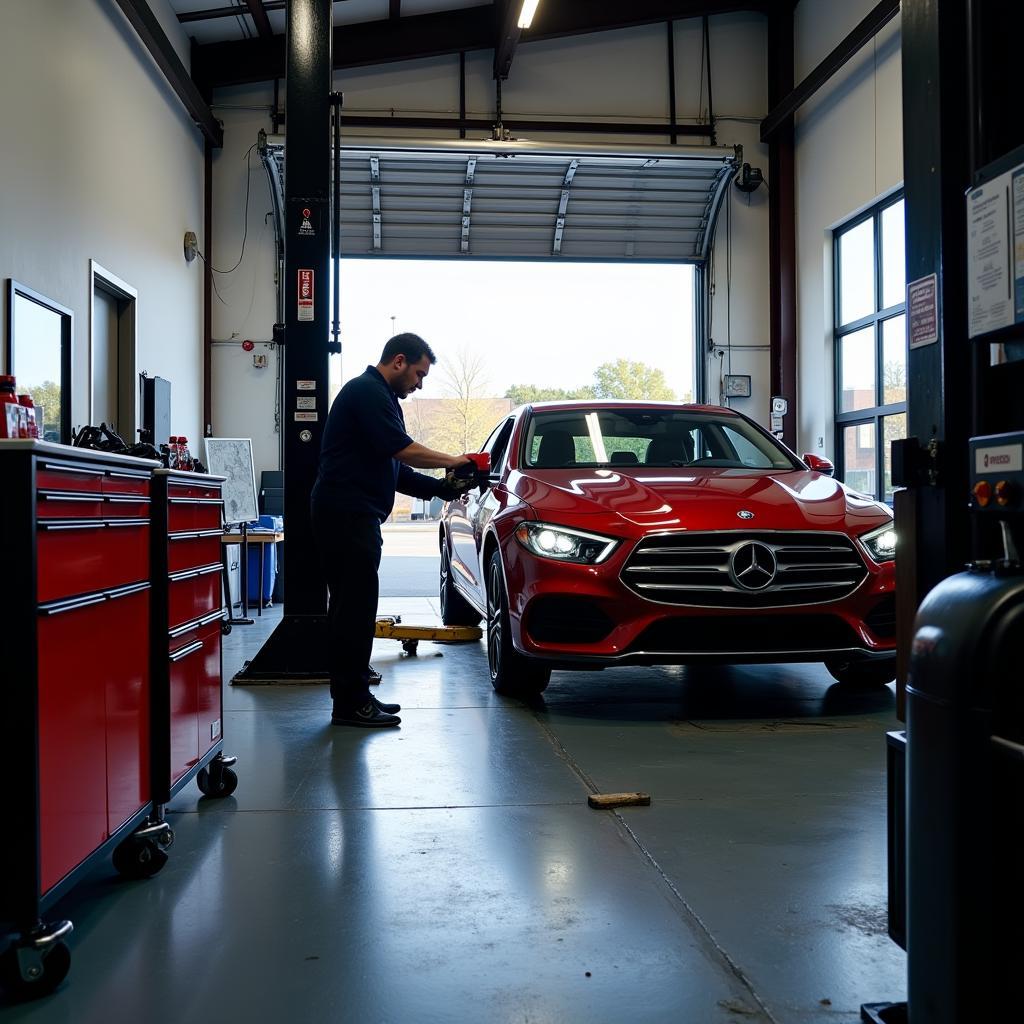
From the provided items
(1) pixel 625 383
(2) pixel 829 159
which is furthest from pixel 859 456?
(1) pixel 625 383

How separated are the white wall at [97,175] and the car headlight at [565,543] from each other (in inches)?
143

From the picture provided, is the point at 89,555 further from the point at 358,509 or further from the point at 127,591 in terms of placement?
the point at 358,509

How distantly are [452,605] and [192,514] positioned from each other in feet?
14.1

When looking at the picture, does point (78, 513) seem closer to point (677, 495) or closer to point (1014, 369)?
point (1014, 369)

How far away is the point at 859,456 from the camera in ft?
36.1

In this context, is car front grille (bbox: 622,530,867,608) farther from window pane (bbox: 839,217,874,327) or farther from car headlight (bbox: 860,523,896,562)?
window pane (bbox: 839,217,874,327)

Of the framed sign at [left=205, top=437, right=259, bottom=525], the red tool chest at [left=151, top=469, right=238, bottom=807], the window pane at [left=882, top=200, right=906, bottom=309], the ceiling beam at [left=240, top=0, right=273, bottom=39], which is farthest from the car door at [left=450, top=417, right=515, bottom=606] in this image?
the ceiling beam at [left=240, top=0, right=273, bottom=39]

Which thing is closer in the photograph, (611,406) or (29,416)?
(29,416)

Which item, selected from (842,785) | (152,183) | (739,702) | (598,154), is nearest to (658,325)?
(598,154)

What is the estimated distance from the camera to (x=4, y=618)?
184cm

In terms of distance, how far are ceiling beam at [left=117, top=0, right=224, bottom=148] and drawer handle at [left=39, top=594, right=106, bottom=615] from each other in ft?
24.4

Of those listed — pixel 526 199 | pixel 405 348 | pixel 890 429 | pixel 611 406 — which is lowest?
pixel 611 406

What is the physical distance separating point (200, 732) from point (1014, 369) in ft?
7.70

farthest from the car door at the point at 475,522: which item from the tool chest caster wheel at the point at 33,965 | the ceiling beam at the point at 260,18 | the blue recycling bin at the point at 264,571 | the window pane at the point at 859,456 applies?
the ceiling beam at the point at 260,18
